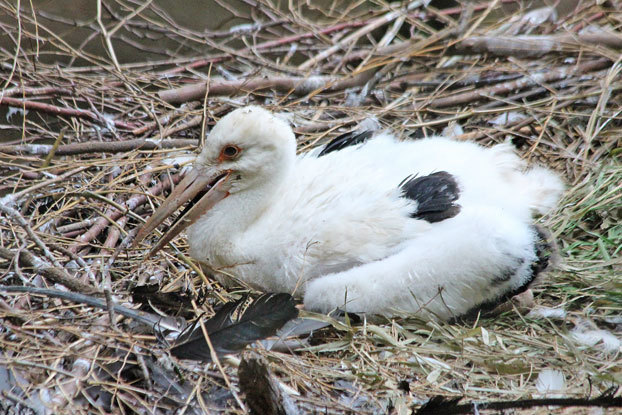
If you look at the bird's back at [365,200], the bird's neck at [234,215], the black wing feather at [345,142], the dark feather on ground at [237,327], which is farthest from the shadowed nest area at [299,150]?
the black wing feather at [345,142]

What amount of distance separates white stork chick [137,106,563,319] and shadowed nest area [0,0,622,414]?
5.0 inches

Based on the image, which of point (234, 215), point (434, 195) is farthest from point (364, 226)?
point (234, 215)

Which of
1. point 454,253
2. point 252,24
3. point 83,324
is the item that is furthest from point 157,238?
point 252,24

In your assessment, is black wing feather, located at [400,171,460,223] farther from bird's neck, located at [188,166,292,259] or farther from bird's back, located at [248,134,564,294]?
bird's neck, located at [188,166,292,259]

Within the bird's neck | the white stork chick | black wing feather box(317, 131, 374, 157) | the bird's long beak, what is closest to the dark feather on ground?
the white stork chick

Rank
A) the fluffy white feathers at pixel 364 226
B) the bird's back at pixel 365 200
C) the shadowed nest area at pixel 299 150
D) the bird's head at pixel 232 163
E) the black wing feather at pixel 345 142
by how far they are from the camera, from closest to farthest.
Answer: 1. the shadowed nest area at pixel 299 150
2. the fluffy white feathers at pixel 364 226
3. the bird's back at pixel 365 200
4. the bird's head at pixel 232 163
5. the black wing feather at pixel 345 142

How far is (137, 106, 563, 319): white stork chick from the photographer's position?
2797 mm

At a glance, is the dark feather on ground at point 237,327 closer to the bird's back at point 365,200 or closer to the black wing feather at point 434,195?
the bird's back at point 365,200

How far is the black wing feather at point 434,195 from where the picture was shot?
289cm

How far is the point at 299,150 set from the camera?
3.93 metres

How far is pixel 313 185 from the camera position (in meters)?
3.08

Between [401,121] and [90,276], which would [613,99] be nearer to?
[401,121]

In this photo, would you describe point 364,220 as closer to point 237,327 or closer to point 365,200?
point 365,200

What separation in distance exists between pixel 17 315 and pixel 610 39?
12.0 ft
